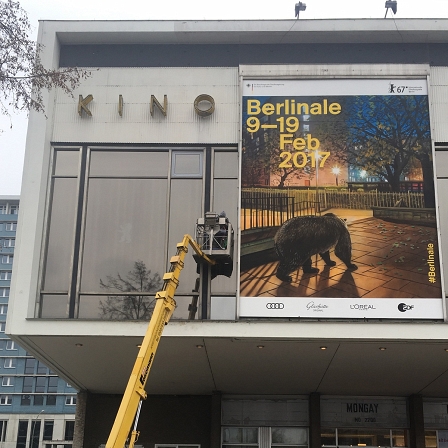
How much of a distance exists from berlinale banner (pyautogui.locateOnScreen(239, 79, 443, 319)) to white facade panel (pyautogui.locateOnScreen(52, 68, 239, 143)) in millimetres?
A: 706

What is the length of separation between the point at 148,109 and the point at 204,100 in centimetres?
163

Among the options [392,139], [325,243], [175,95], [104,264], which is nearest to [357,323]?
[325,243]

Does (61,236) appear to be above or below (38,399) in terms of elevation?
below

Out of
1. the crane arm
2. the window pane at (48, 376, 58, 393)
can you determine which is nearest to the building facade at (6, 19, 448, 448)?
the crane arm

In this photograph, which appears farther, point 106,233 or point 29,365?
point 29,365

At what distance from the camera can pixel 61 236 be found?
19328mm

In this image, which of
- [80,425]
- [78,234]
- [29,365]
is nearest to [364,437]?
[80,425]

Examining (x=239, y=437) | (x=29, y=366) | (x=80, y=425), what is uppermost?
(x=29, y=366)

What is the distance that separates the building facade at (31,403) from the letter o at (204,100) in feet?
261

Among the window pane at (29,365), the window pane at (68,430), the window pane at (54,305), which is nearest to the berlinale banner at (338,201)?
the window pane at (54,305)

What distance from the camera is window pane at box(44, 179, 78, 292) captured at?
62.2 ft

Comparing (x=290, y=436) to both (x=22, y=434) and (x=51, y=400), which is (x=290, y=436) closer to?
(x=51, y=400)

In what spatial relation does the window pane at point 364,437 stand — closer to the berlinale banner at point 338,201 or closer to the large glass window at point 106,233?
the berlinale banner at point 338,201

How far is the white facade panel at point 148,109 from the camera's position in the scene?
20000mm
